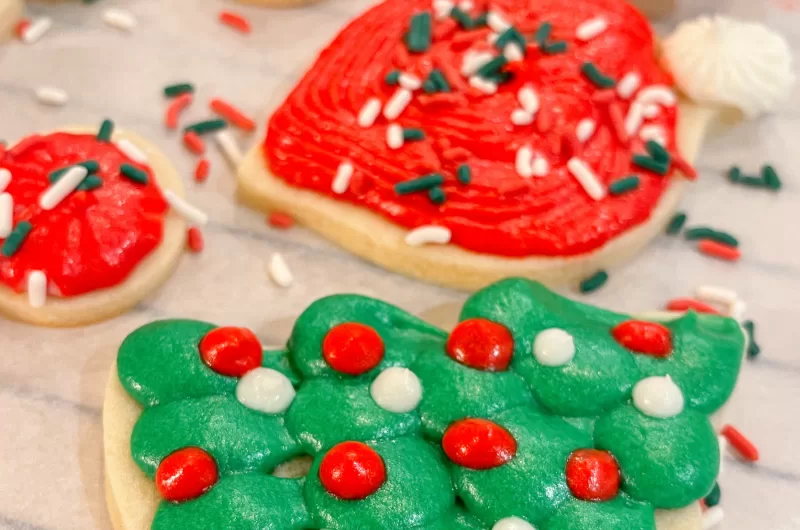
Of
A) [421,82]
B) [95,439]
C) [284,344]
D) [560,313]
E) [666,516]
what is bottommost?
[95,439]

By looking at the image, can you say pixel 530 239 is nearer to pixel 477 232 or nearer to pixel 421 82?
pixel 477 232

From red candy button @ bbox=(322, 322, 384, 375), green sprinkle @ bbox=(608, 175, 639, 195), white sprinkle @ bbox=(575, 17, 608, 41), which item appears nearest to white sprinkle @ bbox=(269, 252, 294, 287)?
red candy button @ bbox=(322, 322, 384, 375)

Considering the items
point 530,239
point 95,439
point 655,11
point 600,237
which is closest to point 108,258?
point 95,439

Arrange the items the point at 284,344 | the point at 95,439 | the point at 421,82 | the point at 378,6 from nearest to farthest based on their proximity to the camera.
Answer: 1. the point at 95,439
2. the point at 284,344
3. the point at 421,82
4. the point at 378,6

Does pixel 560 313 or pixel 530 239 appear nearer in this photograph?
pixel 560 313

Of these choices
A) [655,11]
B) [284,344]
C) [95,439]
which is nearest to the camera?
[95,439]

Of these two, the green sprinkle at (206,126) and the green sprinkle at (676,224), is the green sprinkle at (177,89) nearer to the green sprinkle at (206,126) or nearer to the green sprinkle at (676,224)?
the green sprinkle at (206,126)

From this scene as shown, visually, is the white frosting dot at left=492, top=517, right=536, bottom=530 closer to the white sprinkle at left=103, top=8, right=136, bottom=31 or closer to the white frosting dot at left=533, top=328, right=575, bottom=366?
the white frosting dot at left=533, top=328, right=575, bottom=366
